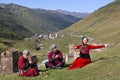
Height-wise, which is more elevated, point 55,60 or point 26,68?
point 55,60

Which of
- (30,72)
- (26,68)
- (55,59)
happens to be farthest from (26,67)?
(55,59)

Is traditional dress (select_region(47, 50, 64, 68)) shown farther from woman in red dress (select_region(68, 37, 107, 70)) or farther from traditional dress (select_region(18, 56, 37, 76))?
traditional dress (select_region(18, 56, 37, 76))

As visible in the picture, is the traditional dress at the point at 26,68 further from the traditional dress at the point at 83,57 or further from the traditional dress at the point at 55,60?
the traditional dress at the point at 83,57

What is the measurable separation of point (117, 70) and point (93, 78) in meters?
2.04

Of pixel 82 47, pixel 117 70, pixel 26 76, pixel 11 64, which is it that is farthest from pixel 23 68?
pixel 11 64

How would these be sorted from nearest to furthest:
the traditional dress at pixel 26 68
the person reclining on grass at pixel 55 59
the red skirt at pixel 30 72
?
the traditional dress at pixel 26 68, the red skirt at pixel 30 72, the person reclining on grass at pixel 55 59

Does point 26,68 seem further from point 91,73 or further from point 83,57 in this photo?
point 91,73

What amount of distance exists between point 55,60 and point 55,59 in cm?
11

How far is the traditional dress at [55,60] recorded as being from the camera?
28.8 metres

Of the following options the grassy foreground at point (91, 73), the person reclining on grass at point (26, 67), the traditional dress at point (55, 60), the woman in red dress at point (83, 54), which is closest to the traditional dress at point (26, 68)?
the person reclining on grass at point (26, 67)

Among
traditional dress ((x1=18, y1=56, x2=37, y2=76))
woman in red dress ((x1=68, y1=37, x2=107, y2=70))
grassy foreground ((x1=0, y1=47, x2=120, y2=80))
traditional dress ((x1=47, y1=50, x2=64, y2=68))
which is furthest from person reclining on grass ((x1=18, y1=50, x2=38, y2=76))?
woman in red dress ((x1=68, y1=37, x2=107, y2=70))

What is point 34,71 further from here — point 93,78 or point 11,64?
point 11,64

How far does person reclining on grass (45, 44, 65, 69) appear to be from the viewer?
94.3 feet

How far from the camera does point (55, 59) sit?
2895 cm
